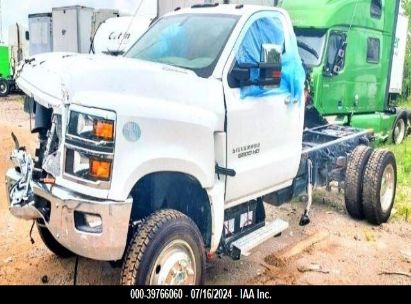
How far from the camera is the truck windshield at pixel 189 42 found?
398 centimetres

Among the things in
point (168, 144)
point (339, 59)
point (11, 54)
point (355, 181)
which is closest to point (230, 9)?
point (168, 144)

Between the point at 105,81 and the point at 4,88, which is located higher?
the point at 105,81

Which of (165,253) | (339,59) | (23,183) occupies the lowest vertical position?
(165,253)

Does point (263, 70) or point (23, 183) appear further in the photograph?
point (263, 70)

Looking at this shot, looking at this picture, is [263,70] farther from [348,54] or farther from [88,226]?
[348,54]

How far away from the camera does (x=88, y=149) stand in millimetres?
2928

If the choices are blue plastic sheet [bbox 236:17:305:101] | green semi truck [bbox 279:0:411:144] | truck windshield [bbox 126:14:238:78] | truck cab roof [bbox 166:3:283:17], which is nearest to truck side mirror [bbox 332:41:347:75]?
green semi truck [bbox 279:0:411:144]

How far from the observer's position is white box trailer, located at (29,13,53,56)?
2128 centimetres

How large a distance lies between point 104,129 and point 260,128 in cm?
166

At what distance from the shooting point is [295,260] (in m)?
4.91

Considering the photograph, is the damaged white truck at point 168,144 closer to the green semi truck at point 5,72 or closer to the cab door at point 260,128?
the cab door at point 260,128
